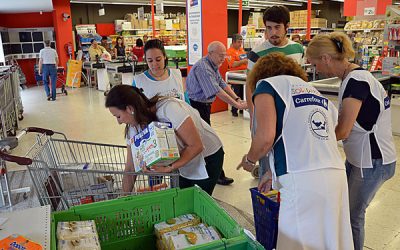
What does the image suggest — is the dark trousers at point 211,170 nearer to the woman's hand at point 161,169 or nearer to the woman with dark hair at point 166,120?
the woman with dark hair at point 166,120

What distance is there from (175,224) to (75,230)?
480mm

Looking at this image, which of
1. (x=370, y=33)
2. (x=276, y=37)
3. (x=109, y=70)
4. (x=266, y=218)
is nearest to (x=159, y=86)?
(x=276, y=37)

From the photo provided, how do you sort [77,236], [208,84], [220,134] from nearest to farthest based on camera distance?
[77,236], [208,84], [220,134]

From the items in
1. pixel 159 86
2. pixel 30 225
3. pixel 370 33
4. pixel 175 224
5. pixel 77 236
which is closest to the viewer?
pixel 30 225

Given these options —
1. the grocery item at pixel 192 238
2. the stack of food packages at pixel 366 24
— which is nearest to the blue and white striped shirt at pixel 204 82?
the grocery item at pixel 192 238

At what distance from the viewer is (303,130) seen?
65.7 inches

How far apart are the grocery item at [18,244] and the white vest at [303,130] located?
3.57 feet

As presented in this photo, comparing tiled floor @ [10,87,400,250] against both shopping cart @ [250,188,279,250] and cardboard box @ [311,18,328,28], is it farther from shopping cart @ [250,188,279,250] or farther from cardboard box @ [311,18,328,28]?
cardboard box @ [311,18,328,28]

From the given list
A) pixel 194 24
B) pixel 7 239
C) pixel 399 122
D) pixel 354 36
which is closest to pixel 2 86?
pixel 194 24

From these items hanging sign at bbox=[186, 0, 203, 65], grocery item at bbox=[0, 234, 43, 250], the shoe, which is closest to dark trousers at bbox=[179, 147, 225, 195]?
grocery item at bbox=[0, 234, 43, 250]

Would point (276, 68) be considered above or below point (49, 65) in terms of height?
above

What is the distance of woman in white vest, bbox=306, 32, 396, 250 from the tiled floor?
3.39 feet

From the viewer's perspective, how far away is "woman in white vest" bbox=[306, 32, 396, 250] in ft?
6.51

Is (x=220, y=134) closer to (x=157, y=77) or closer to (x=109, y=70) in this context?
(x=157, y=77)
